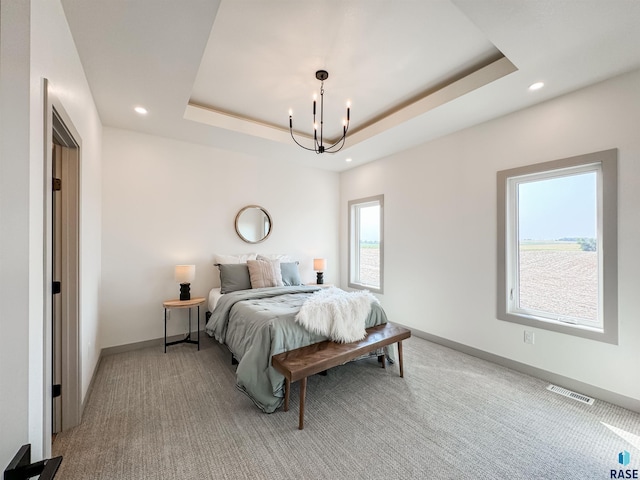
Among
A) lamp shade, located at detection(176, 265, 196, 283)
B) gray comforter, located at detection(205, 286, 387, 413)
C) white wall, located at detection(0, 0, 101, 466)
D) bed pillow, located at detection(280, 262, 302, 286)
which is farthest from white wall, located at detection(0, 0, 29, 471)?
bed pillow, located at detection(280, 262, 302, 286)

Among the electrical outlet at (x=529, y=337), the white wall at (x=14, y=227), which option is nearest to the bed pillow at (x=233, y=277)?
the white wall at (x=14, y=227)

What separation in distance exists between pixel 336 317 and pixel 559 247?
7.61 ft

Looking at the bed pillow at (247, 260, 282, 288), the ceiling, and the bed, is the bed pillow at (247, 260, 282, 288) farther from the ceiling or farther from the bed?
the ceiling

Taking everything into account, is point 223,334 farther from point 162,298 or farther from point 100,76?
point 100,76

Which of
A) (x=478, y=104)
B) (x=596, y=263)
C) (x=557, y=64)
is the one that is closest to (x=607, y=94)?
(x=557, y=64)

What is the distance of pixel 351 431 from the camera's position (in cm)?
188

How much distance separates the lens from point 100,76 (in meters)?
2.21

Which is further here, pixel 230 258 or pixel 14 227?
pixel 230 258

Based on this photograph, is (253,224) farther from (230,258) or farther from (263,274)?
(263,274)

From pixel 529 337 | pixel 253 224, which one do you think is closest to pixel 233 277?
pixel 253 224

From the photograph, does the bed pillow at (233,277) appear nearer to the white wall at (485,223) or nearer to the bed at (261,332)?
the bed at (261,332)

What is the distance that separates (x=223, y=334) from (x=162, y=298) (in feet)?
4.01

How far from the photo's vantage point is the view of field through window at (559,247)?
2.42m

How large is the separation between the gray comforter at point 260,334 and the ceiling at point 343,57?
84.1 inches
